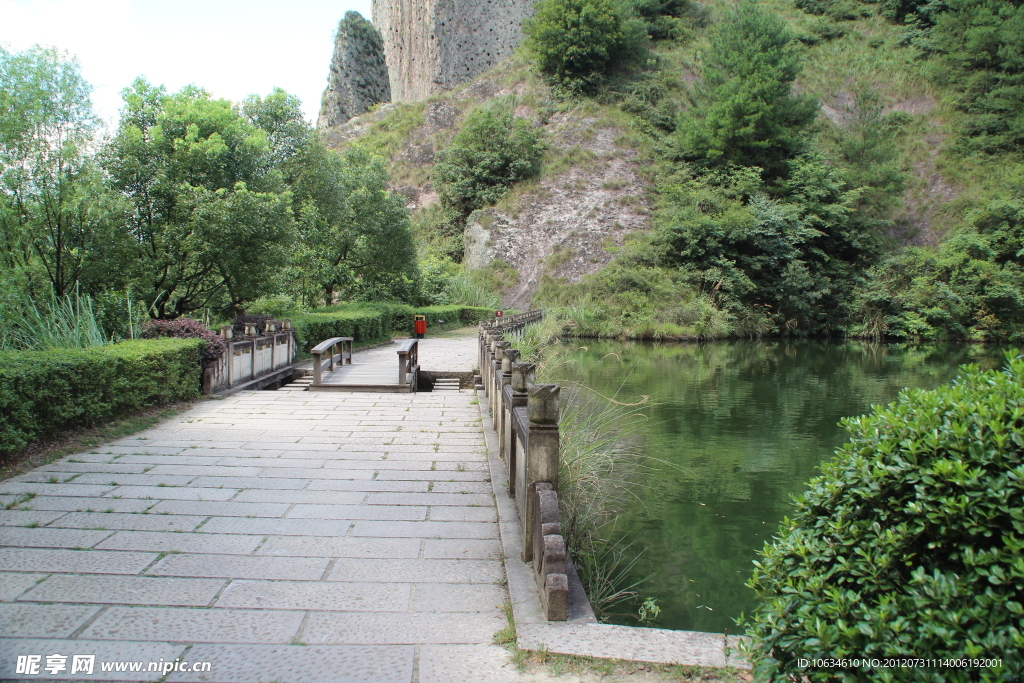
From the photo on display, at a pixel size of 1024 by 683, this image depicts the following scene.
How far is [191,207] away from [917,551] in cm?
1386

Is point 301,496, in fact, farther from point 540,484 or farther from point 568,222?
point 568,222

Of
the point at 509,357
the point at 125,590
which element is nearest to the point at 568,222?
the point at 509,357

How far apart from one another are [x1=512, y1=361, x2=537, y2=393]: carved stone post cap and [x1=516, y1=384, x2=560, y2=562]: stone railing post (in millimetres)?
794

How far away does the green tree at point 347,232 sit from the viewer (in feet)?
70.5

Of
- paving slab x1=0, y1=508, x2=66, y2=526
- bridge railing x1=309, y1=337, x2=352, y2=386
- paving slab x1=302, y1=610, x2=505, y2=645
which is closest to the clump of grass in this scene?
paving slab x1=302, y1=610, x2=505, y2=645

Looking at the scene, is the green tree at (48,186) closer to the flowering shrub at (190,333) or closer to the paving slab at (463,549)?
the flowering shrub at (190,333)

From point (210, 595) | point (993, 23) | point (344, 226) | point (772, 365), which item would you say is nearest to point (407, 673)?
point (210, 595)

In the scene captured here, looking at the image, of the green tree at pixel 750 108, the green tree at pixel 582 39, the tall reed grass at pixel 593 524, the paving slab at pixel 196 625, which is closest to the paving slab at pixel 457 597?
the paving slab at pixel 196 625

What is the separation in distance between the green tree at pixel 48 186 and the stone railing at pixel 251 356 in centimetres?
260

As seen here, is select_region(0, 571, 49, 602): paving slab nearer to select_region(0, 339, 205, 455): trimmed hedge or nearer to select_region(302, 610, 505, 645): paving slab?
select_region(302, 610, 505, 645): paving slab

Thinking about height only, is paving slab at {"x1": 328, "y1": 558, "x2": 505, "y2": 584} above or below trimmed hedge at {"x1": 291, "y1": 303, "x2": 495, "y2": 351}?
below

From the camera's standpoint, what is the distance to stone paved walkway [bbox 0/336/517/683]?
2.66 m

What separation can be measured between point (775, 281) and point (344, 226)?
1816 centimetres

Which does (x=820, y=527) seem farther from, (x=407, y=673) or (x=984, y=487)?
(x=407, y=673)
